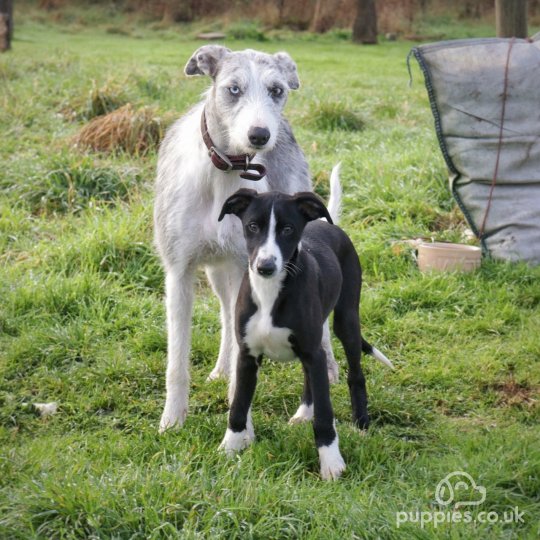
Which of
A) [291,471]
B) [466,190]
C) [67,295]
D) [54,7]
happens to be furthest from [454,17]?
[291,471]

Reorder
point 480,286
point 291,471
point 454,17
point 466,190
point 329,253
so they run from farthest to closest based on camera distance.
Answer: point 454,17
point 466,190
point 480,286
point 329,253
point 291,471

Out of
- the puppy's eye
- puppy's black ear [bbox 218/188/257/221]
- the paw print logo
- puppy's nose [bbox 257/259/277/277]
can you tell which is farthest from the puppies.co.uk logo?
the puppy's eye

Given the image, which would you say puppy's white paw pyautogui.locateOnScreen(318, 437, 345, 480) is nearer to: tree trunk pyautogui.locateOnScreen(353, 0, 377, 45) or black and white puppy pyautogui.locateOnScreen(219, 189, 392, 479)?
black and white puppy pyautogui.locateOnScreen(219, 189, 392, 479)

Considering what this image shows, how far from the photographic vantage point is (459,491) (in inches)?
124

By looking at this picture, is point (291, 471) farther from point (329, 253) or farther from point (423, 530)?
point (329, 253)

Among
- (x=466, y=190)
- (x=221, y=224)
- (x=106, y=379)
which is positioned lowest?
(x=106, y=379)

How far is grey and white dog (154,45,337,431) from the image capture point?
3.85 m

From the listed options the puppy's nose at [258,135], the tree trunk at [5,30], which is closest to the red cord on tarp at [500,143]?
the puppy's nose at [258,135]

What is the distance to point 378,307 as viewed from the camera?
521 cm

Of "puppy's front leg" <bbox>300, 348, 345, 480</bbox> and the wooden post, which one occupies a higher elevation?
the wooden post

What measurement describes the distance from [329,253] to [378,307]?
1.51 meters

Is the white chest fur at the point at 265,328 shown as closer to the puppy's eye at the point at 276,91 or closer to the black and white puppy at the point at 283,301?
the black and white puppy at the point at 283,301

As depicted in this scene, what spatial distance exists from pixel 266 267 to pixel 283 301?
286 millimetres

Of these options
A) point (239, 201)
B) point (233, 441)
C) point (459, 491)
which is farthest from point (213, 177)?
point (459, 491)
